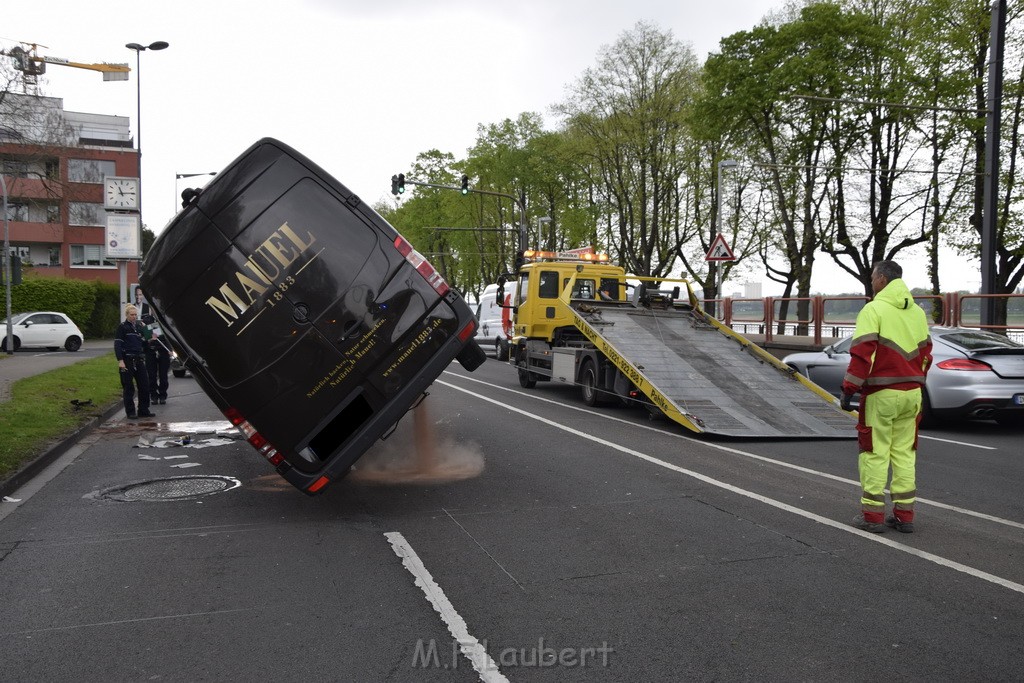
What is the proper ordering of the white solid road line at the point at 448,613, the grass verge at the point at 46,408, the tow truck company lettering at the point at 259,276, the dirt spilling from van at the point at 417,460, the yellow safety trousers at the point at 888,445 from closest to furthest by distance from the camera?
the white solid road line at the point at 448,613 → the yellow safety trousers at the point at 888,445 → the tow truck company lettering at the point at 259,276 → the dirt spilling from van at the point at 417,460 → the grass verge at the point at 46,408

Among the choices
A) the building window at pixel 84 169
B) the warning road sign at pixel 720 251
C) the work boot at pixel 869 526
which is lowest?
the work boot at pixel 869 526

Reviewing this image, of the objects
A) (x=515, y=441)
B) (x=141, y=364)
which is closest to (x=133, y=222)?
(x=141, y=364)

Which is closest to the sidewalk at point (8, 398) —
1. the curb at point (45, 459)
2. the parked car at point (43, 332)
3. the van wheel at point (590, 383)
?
the curb at point (45, 459)

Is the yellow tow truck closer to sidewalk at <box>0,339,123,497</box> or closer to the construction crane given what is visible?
sidewalk at <box>0,339,123,497</box>

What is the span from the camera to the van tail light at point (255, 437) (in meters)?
6.25

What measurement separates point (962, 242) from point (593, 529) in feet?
89.1

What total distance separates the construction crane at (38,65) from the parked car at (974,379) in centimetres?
2765

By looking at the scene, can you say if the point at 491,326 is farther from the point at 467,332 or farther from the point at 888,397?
the point at 888,397

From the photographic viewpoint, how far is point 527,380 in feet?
57.7

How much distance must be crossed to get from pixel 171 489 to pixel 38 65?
93.9 feet

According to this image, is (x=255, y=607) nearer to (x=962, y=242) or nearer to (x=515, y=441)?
(x=515, y=441)

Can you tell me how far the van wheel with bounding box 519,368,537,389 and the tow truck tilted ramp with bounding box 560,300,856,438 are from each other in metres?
3.37

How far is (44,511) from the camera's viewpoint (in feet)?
22.4

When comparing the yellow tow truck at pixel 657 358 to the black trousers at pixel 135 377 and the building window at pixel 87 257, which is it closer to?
the black trousers at pixel 135 377
